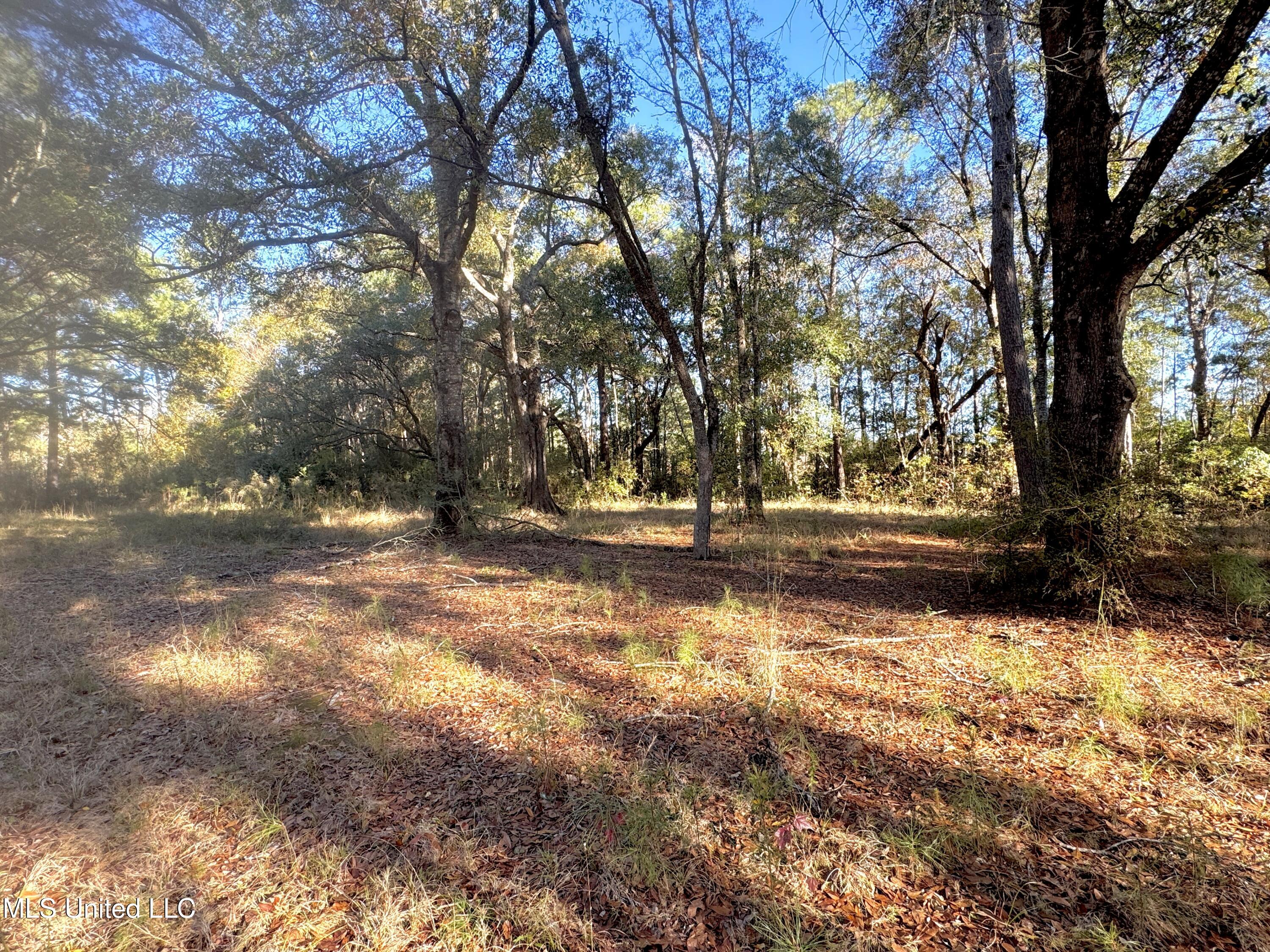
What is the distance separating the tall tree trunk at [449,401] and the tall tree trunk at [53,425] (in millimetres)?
9652

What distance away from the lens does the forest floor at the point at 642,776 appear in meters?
1.63

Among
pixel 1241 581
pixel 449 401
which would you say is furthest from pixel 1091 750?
pixel 449 401

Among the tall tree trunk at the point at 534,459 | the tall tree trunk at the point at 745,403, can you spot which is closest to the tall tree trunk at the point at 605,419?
the tall tree trunk at the point at 534,459

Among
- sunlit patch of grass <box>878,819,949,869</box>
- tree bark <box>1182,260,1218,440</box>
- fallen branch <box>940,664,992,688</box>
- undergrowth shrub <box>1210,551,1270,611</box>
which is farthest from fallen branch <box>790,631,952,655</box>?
tree bark <box>1182,260,1218,440</box>

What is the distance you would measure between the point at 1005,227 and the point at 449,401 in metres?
8.46

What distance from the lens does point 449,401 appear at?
8.61m

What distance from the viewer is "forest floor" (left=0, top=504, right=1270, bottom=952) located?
5.34 ft

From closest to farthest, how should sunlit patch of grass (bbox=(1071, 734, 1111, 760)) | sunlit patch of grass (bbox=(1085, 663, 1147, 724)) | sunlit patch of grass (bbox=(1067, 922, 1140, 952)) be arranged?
sunlit patch of grass (bbox=(1067, 922, 1140, 952)) → sunlit patch of grass (bbox=(1071, 734, 1111, 760)) → sunlit patch of grass (bbox=(1085, 663, 1147, 724))

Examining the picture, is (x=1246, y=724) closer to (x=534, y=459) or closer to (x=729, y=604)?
(x=729, y=604)

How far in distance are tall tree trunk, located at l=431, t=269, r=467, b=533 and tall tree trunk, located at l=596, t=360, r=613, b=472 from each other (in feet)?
42.8

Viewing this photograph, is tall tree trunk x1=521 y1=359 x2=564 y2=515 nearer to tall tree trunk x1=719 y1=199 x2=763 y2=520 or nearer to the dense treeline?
the dense treeline

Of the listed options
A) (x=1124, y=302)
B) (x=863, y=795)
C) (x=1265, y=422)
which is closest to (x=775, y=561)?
(x=1124, y=302)

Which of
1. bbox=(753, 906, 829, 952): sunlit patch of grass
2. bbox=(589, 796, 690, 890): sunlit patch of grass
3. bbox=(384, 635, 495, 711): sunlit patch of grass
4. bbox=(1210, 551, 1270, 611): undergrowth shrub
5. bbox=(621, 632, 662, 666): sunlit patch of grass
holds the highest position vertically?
bbox=(1210, 551, 1270, 611): undergrowth shrub

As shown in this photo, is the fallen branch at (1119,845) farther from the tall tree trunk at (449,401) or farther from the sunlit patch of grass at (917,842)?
the tall tree trunk at (449,401)
